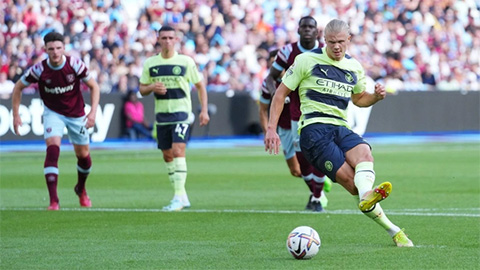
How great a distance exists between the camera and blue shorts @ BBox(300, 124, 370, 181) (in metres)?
8.94

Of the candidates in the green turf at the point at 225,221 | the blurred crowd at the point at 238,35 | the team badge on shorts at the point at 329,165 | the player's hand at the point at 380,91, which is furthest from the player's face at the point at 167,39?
the blurred crowd at the point at 238,35

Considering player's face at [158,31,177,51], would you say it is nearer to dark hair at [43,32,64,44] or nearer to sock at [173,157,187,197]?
dark hair at [43,32,64,44]

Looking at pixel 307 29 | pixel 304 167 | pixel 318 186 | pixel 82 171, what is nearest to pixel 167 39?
pixel 307 29

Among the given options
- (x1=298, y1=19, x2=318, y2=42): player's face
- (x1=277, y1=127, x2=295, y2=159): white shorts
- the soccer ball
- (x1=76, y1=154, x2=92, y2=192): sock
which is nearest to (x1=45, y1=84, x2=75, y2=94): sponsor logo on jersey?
(x1=76, y1=154, x2=92, y2=192): sock

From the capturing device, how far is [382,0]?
1513 inches

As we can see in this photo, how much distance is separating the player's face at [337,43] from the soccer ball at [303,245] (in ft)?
5.76

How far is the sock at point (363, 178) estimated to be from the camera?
850cm

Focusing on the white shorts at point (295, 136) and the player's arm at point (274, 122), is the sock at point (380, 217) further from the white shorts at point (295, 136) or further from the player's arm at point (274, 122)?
the white shorts at point (295, 136)

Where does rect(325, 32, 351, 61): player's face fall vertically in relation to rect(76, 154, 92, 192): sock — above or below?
above

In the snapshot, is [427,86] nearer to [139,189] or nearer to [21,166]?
[21,166]

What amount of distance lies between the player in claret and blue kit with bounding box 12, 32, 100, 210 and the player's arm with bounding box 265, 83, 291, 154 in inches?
171

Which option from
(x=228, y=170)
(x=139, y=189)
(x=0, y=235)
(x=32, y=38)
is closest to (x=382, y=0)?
(x=32, y=38)

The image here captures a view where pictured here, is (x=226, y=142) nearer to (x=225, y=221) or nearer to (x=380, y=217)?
(x=225, y=221)

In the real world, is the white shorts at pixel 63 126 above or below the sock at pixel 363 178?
below
